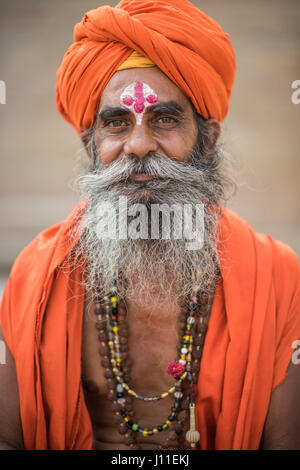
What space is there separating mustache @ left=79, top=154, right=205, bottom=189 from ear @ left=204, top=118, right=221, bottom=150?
24 cm

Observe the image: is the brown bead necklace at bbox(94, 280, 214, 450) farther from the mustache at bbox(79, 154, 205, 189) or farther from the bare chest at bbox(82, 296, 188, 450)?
the mustache at bbox(79, 154, 205, 189)

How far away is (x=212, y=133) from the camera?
2121 millimetres

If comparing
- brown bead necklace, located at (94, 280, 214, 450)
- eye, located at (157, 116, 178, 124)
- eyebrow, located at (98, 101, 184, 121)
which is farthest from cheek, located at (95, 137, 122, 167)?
brown bead necklace, located at (94, 280, 214, 450)

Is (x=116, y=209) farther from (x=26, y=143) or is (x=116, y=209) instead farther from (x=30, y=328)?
(x=26, y=143)

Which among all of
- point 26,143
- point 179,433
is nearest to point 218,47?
point 179,433

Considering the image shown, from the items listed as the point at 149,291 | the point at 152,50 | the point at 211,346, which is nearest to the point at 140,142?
the point at 152,50

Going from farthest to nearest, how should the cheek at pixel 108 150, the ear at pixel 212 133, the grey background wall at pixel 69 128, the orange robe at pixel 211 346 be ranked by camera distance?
the grey background wall at pixel 69 128, the ear at pixel 212 133, the cheek at pixel 108 150, the orange robe at pixel 211 346

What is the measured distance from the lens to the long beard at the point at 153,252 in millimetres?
1903

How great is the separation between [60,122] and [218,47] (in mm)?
2767

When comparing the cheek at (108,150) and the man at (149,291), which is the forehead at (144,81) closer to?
the man at (149,291)

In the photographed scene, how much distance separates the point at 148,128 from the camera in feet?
6.14

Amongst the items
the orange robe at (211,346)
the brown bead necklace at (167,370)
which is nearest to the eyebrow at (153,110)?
the orange robe at (211,346)

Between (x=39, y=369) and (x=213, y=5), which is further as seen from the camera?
(x=213, y=5)

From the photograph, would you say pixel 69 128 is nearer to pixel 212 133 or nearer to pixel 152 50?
pixel 212 133
